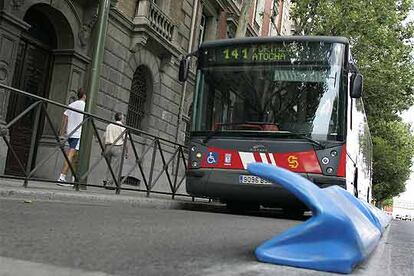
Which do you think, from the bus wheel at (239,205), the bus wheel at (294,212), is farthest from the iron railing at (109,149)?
the bus wheel at (294,212)

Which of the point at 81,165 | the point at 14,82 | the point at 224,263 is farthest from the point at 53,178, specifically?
the point at 224,263

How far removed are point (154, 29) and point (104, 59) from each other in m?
2.53

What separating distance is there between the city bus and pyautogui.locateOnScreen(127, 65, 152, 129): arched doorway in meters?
6.72

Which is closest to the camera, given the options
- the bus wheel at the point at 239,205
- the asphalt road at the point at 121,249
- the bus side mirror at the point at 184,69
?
the asphalt road at the point at 121,249

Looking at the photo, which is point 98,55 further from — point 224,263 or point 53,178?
point 224,263

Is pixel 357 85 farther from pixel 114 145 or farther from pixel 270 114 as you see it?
pixel 114 145

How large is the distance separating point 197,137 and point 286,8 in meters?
28.1

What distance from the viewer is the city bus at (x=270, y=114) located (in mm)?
8266

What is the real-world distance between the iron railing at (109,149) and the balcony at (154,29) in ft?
16.9

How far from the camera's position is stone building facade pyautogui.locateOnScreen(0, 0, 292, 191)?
34.8 feet

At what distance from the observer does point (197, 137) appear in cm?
909

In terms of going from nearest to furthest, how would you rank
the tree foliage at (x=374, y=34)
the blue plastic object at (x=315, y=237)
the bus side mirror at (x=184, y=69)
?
the blue plastic object at (x=315, y=237), the bus side mirror at (x=184, y=69), the tree foliage at (x=374, y=34)

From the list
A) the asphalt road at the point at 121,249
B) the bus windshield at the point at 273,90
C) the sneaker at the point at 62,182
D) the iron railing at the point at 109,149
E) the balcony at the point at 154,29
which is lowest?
the asphalt road at the point at 121,249

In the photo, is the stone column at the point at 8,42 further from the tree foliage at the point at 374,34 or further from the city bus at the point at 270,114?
the tree foliage at the point at 374,34
